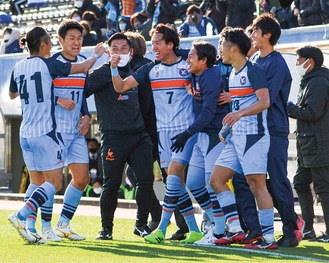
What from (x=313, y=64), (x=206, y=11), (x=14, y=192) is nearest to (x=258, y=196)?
(x=313, y=64)

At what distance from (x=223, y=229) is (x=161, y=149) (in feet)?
3.35

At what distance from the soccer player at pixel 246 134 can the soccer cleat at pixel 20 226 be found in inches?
70.1

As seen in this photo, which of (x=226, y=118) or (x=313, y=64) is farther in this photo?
(x=313, y=64)

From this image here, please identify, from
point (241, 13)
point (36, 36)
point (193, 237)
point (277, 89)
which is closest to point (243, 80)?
point (277, 89)

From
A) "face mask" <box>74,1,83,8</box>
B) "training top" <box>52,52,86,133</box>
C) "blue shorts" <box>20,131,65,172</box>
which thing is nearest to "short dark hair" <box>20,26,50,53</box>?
"training top" <box>52,52,86,133</box>

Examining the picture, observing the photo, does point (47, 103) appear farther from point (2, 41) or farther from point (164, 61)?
point (2, 41)

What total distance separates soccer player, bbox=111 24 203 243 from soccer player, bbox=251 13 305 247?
821 mm

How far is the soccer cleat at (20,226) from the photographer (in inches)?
374

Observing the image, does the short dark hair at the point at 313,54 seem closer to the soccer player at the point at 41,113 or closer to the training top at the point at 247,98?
the training top at the point at 247,98

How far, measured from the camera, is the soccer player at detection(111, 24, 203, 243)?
1001cm

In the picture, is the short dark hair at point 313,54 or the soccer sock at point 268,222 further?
the short dark hair at point 313,54

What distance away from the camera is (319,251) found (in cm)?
948

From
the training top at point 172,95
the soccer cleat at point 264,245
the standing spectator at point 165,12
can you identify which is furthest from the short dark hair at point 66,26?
the standing spectator at point 165,12

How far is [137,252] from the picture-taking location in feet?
29.9
